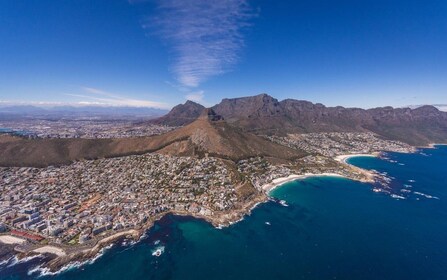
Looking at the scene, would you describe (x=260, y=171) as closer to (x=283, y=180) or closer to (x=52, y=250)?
(x=283, y=180)

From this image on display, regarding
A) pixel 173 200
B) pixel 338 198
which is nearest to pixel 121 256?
pixel 173 200

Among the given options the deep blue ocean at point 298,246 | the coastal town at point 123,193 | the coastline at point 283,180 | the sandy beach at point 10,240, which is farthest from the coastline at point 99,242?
the coastline at point 283,180

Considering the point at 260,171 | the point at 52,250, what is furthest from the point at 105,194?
the point at 260,171

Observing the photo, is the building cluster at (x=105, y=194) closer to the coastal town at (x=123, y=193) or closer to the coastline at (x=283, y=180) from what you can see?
the coastal town at (x=123, y=193)

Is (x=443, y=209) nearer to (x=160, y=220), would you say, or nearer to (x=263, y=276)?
(x=263, y=276)

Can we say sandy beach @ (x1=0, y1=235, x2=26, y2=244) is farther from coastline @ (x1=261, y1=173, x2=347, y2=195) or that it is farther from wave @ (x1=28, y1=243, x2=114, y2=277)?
coastline @ (x1=261, y1=173, x2=347, y2=195)

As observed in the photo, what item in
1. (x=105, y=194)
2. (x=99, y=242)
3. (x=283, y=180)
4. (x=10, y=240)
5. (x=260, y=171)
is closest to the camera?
(x=99, y=242)

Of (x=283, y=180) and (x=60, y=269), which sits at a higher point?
(x=283, y=180)
